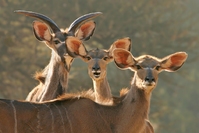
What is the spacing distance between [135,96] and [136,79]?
0.15 meters

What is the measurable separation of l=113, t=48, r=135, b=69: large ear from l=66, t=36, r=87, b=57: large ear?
36.2 inches

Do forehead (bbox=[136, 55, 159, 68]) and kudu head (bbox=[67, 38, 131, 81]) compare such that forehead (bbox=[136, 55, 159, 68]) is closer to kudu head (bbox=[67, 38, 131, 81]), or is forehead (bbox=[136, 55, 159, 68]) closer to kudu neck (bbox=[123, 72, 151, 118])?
kudu neck (bbox=[123, 72, 151, 118])

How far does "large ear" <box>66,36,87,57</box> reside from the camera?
8.55 meters

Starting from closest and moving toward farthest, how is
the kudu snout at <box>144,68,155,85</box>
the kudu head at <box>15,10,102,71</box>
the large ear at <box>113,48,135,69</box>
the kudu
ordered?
the kudu
the kudu snout at <box>144,68,155,85</box>
the large ear at <box>113,48,135,69</box>
the kudu head at <box>15,10,102,71</box>

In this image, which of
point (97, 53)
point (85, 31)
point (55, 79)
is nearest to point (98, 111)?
point (97, 53)

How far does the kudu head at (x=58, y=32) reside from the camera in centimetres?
955

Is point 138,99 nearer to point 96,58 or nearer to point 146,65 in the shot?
point 146,65

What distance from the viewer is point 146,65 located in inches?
289

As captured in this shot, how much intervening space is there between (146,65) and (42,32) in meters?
3.03

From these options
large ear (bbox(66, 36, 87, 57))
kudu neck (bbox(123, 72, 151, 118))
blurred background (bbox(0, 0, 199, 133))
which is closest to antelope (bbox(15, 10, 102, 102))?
large ear (bbox(66, 36, 87, 57))

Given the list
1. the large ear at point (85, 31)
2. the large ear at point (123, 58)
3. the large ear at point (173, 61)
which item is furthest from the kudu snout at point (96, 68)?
the large ear at point (85, 31)

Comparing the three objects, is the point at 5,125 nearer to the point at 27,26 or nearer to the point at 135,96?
the point at 135,96

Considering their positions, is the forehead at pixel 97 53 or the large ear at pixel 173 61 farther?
the forehead at pixel 97 53

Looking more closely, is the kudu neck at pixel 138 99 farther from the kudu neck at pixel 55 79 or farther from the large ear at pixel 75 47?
the kudu neck at pixel 55 79
